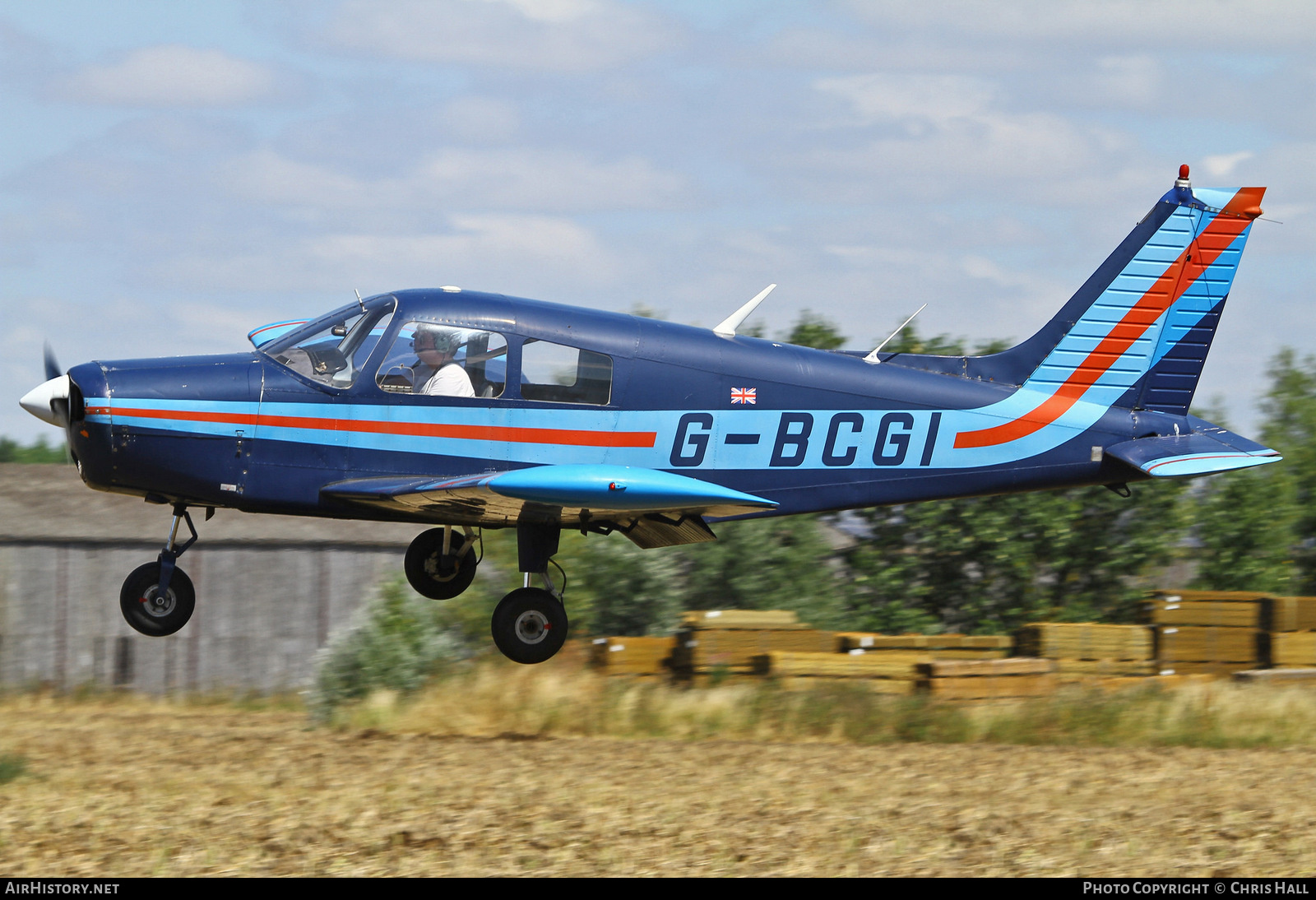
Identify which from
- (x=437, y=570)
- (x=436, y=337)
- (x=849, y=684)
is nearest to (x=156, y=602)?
(x=437, y=570)

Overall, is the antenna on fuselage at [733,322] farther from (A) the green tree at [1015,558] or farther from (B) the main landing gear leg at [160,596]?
(A) the green tree at [1015,558]

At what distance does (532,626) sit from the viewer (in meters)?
11.2

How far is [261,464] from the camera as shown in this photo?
10656mm

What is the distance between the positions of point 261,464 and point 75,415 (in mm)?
1329

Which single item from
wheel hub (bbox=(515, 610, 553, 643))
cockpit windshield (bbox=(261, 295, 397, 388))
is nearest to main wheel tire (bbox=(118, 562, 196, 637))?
cockpit windshield (bbox=(261, 295, 397, 388))

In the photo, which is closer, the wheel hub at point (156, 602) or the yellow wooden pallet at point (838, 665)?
the wheel hub at point (156, 602)

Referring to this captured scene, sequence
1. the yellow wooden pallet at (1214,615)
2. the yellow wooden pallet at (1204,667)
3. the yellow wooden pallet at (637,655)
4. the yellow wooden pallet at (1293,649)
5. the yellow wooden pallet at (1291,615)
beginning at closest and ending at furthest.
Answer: the yellow wooden pallet at (637,655)
the yellow wooden pallet at (1293,649)
the yellow wooden pallet at (1204,667)
the yellow wooden pallet at (1291,615)
the yellow wooden pallet at (1214,615)

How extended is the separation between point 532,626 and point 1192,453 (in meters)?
5.63

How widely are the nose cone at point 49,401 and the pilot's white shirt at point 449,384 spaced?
252cm

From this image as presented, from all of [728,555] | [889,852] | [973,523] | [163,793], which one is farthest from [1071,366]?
[973,523]

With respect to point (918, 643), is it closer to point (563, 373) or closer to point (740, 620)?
point (740, 620)

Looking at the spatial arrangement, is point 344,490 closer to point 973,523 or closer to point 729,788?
point 729,788

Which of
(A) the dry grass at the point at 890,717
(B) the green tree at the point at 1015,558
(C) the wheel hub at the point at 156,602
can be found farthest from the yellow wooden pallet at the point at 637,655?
(C) the wheel hub at the point at 156,602

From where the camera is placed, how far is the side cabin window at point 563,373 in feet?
35.4
